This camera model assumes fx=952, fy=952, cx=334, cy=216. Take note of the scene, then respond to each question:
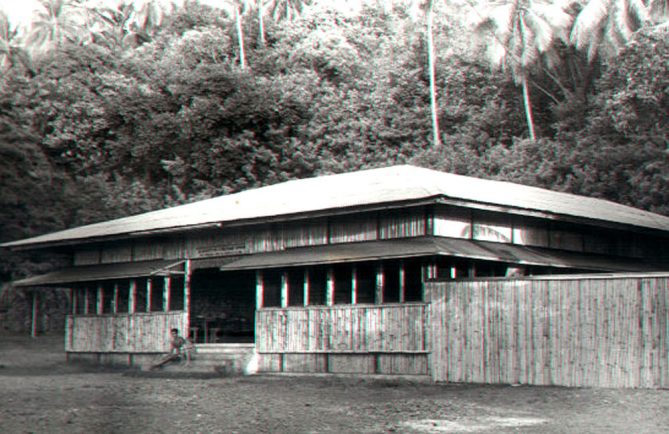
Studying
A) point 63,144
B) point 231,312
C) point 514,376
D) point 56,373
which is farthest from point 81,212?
point 514,376

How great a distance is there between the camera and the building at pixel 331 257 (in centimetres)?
2125

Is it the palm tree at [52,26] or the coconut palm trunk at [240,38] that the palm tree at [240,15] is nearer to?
the coconut palm trunk at [240,38]

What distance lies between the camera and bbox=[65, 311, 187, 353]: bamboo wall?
1056 inches

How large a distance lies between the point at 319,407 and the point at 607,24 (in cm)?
3452

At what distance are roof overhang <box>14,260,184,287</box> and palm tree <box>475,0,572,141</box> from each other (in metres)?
24.3

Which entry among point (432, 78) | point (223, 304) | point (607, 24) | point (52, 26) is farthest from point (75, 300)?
point (52, 26)

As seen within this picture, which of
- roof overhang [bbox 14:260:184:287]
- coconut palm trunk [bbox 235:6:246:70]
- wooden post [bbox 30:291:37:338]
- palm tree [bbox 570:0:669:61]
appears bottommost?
wooden post [bbox 30:291:37:338]

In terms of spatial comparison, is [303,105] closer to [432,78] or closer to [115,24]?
[432,78]

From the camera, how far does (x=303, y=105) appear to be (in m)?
50.4

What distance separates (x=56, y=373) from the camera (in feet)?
80.9

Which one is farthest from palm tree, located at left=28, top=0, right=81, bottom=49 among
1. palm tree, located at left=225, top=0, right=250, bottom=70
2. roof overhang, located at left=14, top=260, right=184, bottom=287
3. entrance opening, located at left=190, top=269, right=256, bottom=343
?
entrance opening, located at left=190, top=269, right=256, bottom=343

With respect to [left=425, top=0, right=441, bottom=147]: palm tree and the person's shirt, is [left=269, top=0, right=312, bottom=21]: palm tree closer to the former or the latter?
[left=425, top=0, right=441, bottom=147]: palm tree

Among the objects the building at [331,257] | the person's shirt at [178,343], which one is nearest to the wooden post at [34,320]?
the building at [331,257]

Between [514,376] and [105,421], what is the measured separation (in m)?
7.78
